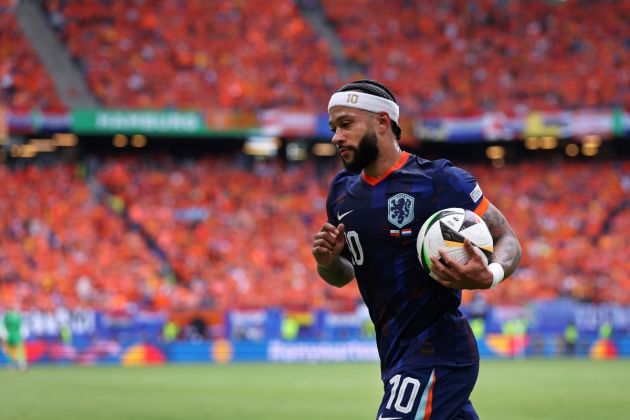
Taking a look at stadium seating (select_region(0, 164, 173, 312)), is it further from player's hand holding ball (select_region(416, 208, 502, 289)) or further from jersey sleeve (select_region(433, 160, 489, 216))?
player's hand holding ball (select_region(416, 208, 502, 289))

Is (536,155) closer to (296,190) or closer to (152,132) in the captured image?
(296,190)

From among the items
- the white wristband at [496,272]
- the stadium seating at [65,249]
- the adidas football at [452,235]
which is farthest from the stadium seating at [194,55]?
the white wristband at [496,272]

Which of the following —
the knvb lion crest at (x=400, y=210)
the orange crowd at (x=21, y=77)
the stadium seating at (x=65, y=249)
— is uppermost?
the orange crowd at (x=21, y=77)

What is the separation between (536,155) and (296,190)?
9.77 m

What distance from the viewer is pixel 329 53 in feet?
130

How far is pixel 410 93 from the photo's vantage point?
38500 millimetres

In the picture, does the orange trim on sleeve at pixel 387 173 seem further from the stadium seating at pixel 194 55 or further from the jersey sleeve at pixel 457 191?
the stadium seating at pixel 194 55

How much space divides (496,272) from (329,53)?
35068 mm

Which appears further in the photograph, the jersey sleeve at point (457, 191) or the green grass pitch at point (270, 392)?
the green grass pitch at point (270, 392)

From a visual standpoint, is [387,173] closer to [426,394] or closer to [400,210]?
[400,210]

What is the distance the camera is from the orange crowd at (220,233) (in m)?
31.3

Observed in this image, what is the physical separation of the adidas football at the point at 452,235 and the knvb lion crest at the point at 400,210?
16cm

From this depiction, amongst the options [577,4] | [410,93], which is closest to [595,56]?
[577,4]

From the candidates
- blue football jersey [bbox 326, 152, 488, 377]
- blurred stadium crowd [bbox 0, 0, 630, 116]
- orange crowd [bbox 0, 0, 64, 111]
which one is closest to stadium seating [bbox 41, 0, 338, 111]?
blurred stadium crowd [bbox 0, 0, 630, 116]
